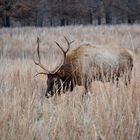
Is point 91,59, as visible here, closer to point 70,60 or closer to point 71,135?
point 70,60

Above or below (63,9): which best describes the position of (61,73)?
below

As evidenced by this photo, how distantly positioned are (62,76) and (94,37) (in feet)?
34.8

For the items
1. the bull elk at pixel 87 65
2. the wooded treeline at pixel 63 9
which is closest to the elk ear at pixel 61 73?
the bull elk at pixel 87 65

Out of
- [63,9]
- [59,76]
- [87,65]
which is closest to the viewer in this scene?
[59,76]

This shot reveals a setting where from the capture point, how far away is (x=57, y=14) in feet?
130

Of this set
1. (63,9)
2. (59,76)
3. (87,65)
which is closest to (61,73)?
(59,76)

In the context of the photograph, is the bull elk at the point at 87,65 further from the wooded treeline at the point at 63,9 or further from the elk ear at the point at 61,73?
the wooded treeline at the point at 63,9

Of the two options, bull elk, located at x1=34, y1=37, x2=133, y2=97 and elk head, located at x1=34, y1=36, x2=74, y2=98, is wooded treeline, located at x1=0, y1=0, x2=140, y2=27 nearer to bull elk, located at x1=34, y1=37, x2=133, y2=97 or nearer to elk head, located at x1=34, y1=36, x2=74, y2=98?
bull elk, located at x1=34, y1=37, x2=133, y2=97

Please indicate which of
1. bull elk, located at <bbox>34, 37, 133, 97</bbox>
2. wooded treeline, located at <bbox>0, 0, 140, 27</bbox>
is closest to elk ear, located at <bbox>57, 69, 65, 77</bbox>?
bull elk, located at <bbox>34, 37, 133, 97</bbox>

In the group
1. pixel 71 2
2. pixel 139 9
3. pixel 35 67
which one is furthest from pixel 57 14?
pixel 35 67

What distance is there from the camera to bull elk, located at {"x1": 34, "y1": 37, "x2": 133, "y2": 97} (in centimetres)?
579

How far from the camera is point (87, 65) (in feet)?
20.2

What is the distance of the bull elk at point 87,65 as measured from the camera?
5793 millimetres

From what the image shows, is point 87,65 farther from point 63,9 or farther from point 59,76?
point 63,9
